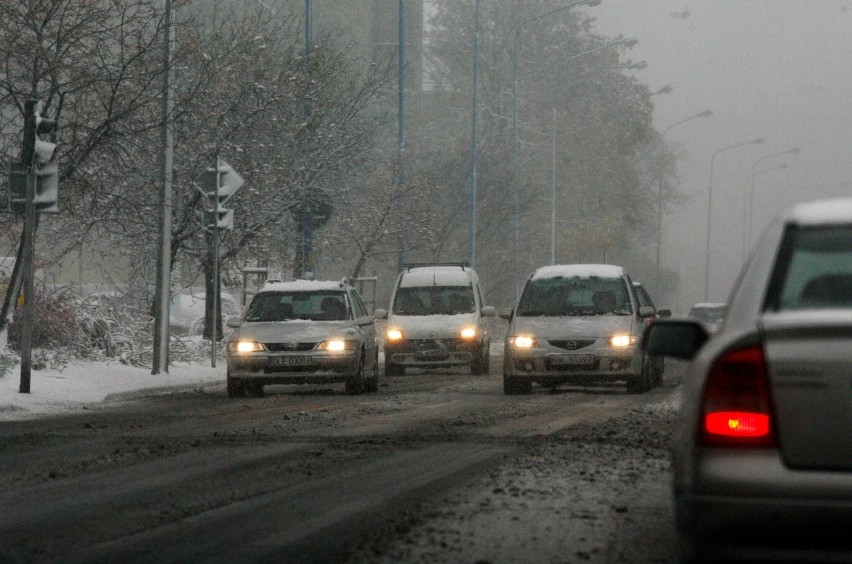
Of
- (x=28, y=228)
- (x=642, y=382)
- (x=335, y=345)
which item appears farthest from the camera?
(x=642, y=382)

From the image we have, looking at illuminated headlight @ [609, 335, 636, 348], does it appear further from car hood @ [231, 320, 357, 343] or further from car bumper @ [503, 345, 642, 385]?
car hood @ [231, 320, 357, 343]

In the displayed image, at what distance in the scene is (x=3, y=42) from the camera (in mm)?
22797

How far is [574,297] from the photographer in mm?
24375

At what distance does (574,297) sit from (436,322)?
22.0ft

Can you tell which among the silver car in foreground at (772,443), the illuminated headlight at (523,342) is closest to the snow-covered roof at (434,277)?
the illuminated headlight at (523,342)

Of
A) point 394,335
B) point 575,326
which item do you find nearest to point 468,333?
point 394,335

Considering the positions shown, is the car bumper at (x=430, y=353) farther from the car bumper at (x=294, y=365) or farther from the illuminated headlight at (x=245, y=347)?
the illuminated headlight at (x=245, y=347)

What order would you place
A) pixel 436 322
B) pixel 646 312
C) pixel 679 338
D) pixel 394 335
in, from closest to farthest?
pixel 679 338 < pixel 646 312 < pixel 394 335 < pixel 436 322

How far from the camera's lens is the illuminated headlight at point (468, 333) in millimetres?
30659

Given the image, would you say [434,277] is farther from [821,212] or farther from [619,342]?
[821,212]

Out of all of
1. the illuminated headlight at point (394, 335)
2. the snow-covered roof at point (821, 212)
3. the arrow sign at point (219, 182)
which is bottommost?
the illuminated headlight at point (394, 335)

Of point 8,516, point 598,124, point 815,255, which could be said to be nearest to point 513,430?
point 8,516

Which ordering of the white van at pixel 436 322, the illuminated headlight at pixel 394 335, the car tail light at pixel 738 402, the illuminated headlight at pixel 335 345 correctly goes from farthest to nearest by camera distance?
the illuminated headlight at pixel 394 335
the white van at pixel 436 322
the illuminated headlight at pixel 335 345
the car tail light at pixel 738 402

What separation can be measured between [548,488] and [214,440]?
4.88m
